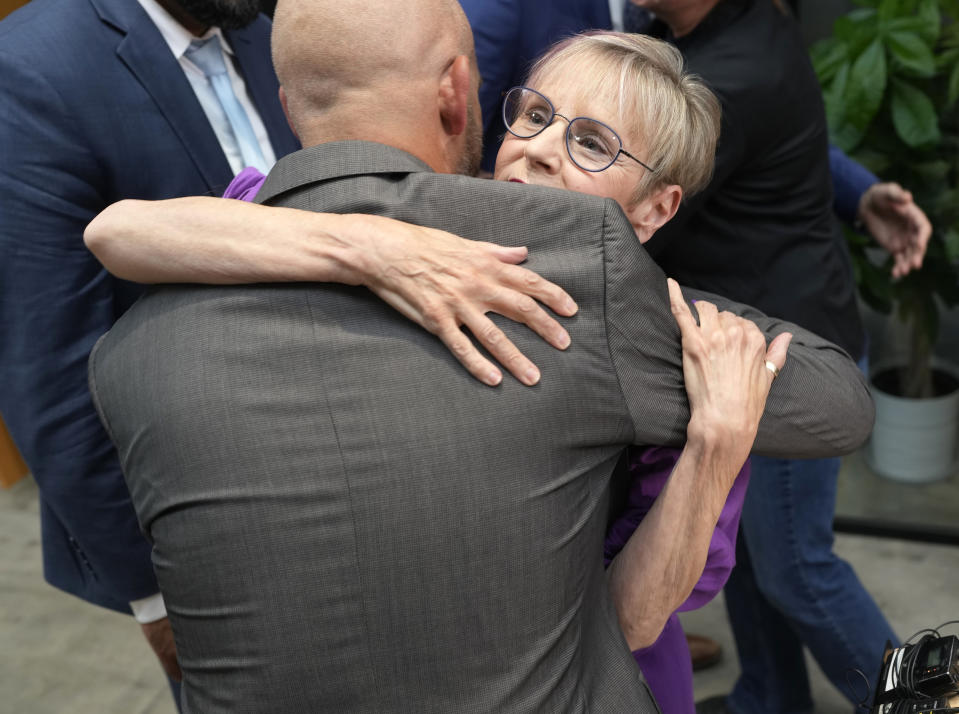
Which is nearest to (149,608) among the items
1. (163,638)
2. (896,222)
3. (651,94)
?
(163,638)

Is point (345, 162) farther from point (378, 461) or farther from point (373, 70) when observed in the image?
point (378, 461)

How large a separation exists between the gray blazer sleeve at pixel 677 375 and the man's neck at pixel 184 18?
41.1 inches

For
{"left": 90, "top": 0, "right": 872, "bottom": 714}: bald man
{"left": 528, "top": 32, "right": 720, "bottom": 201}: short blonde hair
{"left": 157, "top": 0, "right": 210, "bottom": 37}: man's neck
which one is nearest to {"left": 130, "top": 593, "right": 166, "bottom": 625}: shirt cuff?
{"left": 90, "top": 0, "right": 872, "bottom": 714}: bald man

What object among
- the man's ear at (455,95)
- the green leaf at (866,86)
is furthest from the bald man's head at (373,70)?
the green leaf at (866,86)

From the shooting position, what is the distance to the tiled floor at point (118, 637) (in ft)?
9.11

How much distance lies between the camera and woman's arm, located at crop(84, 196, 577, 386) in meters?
0.99

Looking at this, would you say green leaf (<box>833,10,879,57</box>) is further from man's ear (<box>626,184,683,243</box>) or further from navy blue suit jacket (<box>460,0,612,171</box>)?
man's ear (<box>626,184,683,243</box>)

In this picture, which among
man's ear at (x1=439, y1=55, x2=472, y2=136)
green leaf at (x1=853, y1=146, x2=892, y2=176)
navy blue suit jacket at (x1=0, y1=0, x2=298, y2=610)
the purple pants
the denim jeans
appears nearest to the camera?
man's ear at (x1=439, y1=55, x2=472, y2=136)

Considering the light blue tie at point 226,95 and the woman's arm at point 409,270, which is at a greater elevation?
the woman's arm at point 409,270

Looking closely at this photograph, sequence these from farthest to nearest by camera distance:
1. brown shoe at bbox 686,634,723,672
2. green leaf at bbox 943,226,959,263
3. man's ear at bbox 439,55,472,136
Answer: green leaf at bbox 943,226,959,263 < brown shoe at bbox 686,634,723,672 < man's ear at bbox 439,55,472,136

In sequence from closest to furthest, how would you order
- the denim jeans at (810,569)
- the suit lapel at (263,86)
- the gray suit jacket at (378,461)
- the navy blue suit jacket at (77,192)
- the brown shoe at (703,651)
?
the gray suit jacket at (378,461) → the navy blue suit jacket at (77,192) → the suit lapel at (263,86) → the denim jeans at (810,569) → the brown shoe at (703,651)

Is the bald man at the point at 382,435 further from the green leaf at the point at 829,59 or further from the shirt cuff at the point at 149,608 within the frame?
the green leaf at the point at 829,59

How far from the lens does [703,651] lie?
8.87 ft

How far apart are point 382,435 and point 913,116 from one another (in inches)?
98.7
